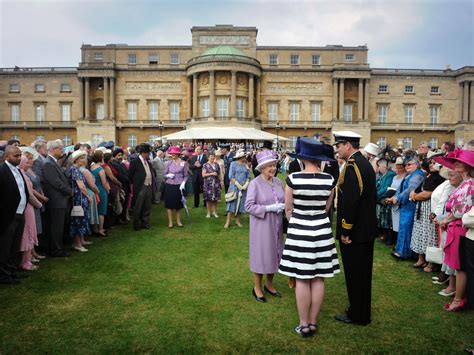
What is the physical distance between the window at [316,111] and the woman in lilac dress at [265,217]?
46.2 metres

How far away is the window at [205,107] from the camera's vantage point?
45.6 meters

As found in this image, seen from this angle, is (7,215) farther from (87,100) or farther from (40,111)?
(40,111)

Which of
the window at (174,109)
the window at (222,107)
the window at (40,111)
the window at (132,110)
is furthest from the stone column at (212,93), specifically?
the window at (40,111)

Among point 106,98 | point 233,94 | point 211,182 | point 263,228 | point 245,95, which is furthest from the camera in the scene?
point 106,98

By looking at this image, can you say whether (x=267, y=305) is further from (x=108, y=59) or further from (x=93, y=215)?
(x=108, y=59)

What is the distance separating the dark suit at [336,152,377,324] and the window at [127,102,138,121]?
48.1m

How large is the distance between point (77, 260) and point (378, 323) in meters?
5.63

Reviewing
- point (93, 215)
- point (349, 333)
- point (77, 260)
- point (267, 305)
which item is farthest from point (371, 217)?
point (93, 215)

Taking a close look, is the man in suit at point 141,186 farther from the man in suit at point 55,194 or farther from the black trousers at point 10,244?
the black trousers at point 10,244

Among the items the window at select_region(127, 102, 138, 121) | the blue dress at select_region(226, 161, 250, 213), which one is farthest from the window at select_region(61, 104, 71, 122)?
the blue dress at select_region(226, 161, 250, 213)

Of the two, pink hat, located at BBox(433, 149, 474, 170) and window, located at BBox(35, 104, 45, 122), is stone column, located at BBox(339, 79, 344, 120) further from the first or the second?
pink hat, located at BBox(433, 149, 474, 170)

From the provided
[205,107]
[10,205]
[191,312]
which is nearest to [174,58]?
[205,107]

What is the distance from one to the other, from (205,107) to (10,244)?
40994 mm

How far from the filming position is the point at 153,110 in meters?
49.6
